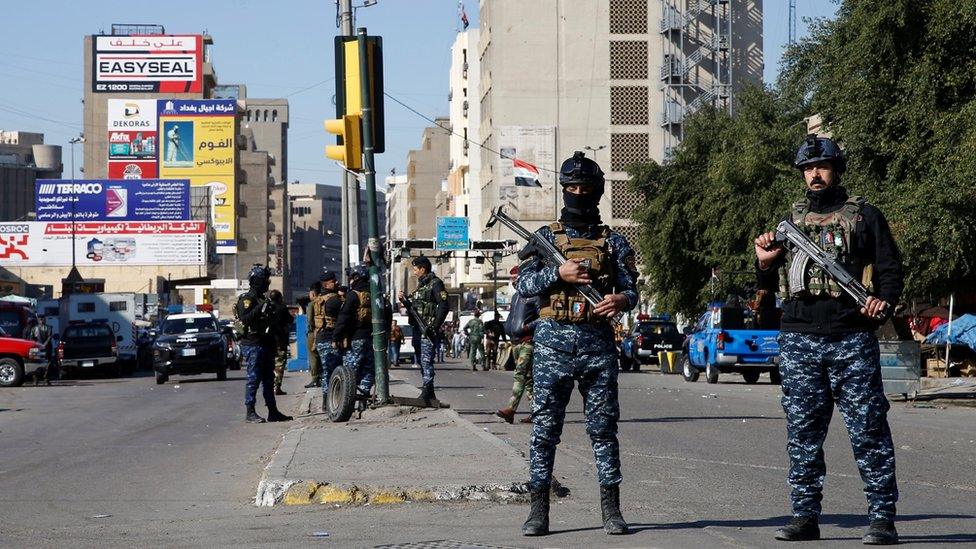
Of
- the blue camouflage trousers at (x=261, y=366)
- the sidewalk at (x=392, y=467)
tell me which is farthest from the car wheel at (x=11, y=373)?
the sidewalk at (x=392, y=467)

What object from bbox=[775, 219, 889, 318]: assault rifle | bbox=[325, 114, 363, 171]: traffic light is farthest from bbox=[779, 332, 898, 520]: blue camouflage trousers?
bbox=[325, 114, 363, 171]: traffic light

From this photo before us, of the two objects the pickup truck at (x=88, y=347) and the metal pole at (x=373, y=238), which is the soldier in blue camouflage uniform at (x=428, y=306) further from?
the pickup truck at (x=88, y=347)

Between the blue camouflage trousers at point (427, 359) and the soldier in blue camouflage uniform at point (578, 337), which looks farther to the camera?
the blue camouflage trousers at point (427, 359)

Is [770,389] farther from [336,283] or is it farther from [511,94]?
[511,94]

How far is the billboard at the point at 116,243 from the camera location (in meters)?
98.6

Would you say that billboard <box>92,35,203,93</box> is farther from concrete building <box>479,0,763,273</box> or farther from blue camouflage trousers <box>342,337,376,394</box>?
blue camouflage trousers <box>342,337,376,394</box>

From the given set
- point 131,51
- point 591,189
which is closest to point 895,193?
point 591,189

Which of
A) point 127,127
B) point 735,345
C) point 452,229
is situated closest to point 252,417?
point 735,345

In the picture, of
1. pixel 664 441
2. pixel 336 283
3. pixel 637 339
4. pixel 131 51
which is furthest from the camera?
pixel 131 51

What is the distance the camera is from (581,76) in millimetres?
88000

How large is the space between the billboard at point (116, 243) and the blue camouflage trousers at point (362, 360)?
276ft

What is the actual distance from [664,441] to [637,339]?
3078 centimetres

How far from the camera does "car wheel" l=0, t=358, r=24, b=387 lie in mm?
33125

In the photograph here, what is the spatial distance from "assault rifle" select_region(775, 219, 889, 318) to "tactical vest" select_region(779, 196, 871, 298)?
24 mm
